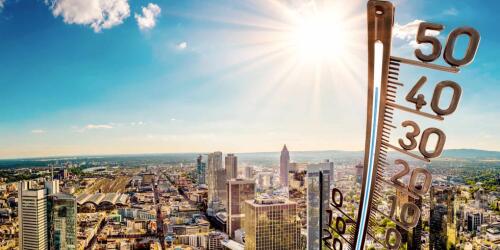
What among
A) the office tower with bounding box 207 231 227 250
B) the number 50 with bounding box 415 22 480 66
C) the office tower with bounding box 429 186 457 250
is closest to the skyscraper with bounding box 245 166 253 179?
the office tower with bounding box 207 231 227 250

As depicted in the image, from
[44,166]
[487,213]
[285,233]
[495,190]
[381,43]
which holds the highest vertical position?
[381,43]

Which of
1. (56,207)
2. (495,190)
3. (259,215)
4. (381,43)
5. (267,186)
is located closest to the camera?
(381,43)

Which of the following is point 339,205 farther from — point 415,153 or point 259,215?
point 259,215

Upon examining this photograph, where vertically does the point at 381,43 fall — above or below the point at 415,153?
above

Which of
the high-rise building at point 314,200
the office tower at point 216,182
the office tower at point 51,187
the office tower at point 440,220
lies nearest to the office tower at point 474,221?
the office tower at point 440,220

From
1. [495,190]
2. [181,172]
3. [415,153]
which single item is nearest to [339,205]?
[415,153]
